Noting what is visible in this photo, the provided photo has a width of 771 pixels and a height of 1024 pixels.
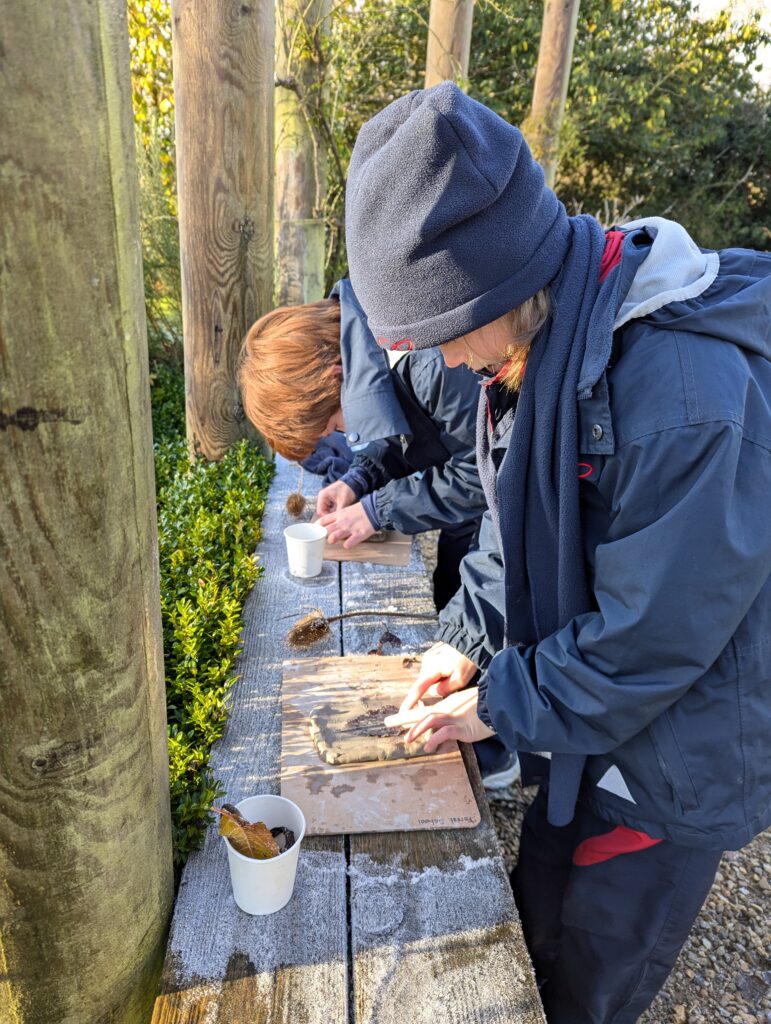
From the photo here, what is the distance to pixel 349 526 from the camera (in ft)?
10.3

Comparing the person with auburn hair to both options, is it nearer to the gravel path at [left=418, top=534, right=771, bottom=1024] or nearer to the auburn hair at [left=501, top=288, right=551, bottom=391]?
the gravel path at [left=418, top=534, right=771, bottom=1024]

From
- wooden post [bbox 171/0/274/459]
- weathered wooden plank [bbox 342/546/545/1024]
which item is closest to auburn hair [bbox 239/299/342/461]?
wooden post [bbox 171/0/274/459]

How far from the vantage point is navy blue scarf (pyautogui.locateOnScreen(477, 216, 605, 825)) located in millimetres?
1439

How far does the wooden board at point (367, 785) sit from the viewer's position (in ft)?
5.84

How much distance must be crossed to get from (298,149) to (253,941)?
6.29 m

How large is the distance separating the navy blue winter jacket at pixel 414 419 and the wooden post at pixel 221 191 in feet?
3.16

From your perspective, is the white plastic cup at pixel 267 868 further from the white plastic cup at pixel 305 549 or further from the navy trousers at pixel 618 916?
the white plastic cup at pixel 305 549

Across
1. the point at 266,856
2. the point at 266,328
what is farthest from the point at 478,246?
the point at 266,328

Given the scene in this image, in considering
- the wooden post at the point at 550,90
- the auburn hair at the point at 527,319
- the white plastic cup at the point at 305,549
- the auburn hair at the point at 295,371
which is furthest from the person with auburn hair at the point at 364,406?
the wooden post at the point at 550,90

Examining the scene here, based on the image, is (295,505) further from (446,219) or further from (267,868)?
(446,219)

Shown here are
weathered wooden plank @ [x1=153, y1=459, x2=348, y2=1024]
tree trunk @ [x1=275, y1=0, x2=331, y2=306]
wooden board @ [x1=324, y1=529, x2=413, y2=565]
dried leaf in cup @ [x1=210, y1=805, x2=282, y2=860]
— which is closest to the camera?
weathered wooden plank @ [x1=153, y1=459, x2=348, y2=1024]

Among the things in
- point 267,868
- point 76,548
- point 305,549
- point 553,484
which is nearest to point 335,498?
point 305,549

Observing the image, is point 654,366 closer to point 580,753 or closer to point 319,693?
point 580,753

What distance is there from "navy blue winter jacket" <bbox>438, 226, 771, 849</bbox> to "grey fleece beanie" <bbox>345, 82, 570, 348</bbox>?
0.20m
